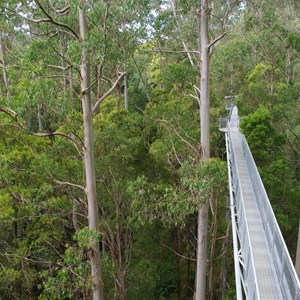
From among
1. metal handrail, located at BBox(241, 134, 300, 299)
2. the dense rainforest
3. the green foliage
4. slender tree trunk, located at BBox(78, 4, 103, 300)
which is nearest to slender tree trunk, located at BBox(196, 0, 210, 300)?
the dense rainforest

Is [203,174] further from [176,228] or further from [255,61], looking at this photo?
[255,61]

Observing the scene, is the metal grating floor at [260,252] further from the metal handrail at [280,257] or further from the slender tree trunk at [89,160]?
the slender tree trunk at [89,160]

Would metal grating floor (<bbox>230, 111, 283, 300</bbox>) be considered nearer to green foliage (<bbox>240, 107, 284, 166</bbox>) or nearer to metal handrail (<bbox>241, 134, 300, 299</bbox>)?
metal handrail (<bbox>241, 134, 300, 299</bbox>)

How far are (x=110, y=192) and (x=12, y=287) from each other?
408cm

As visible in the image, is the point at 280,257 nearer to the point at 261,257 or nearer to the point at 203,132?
the point at 261,257

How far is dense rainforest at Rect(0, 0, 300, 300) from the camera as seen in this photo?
775 cm

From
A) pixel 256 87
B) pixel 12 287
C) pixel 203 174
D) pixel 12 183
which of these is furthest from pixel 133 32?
pixel 256 87

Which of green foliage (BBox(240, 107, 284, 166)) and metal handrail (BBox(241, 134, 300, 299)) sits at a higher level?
green foliage (BBox(240, 107, 284, 166))

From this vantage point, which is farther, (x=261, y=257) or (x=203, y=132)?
(x=203, y=132)

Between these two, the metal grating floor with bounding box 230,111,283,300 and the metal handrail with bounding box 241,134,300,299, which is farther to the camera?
the metal grating floor with bounding box 230,111,283,300

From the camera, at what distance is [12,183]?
399 inches

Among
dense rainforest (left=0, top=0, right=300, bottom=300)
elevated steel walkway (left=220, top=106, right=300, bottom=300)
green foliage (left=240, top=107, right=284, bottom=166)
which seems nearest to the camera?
elevated steel walkway (left=220, top=106, right=300, bottom=300)

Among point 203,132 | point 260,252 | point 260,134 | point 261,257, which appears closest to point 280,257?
point 261,257

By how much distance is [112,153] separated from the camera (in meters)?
11.0
